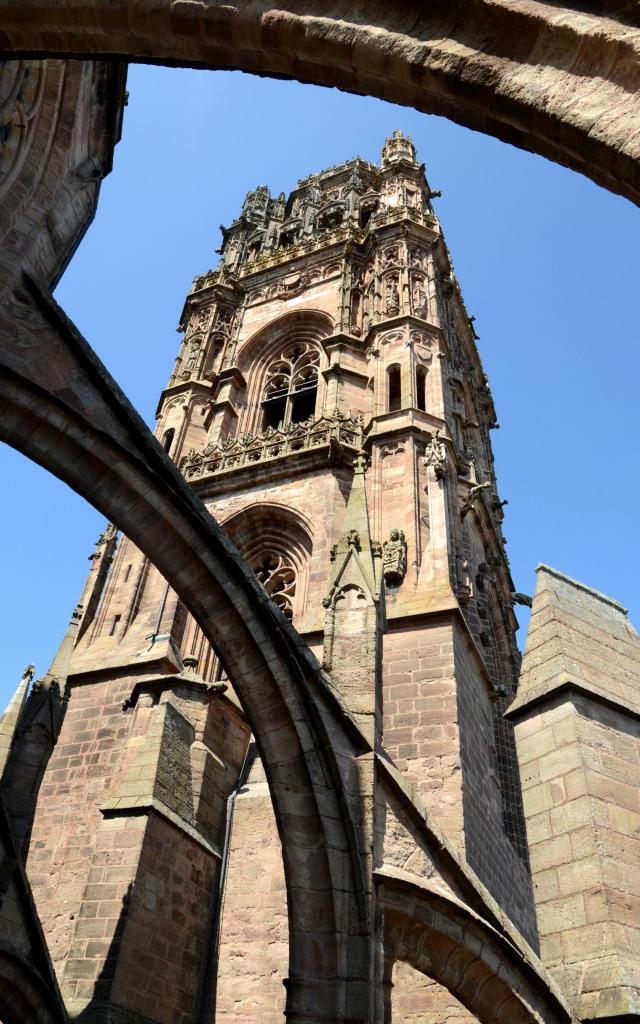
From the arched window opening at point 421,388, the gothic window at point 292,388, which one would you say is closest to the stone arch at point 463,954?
the arched window opening at point 421,388

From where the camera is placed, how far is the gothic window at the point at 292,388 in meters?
19.4

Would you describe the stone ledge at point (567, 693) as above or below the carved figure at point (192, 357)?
below

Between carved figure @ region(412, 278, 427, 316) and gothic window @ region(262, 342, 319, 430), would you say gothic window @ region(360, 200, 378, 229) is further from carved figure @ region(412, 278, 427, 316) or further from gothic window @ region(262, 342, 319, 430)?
carved figure @ region(412, 278, 427, 316)

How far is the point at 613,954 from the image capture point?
193 inches

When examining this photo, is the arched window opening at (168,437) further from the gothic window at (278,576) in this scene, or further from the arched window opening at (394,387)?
the arched window opening at (394,387)

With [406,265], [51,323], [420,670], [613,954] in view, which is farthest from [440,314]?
[613,954]

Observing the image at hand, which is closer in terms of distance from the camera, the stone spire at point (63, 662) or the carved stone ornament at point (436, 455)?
the stone spire at point (63, 662)

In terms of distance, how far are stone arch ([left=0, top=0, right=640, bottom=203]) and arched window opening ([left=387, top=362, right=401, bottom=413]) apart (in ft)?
43.3

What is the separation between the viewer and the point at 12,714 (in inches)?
415

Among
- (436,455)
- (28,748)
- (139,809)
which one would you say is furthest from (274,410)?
(139,809)

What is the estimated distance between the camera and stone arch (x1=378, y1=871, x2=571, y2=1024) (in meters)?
5.11

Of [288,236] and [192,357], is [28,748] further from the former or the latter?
[288,236]

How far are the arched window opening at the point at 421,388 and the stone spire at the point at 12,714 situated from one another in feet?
29.2

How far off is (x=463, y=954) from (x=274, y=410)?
1584 cm
